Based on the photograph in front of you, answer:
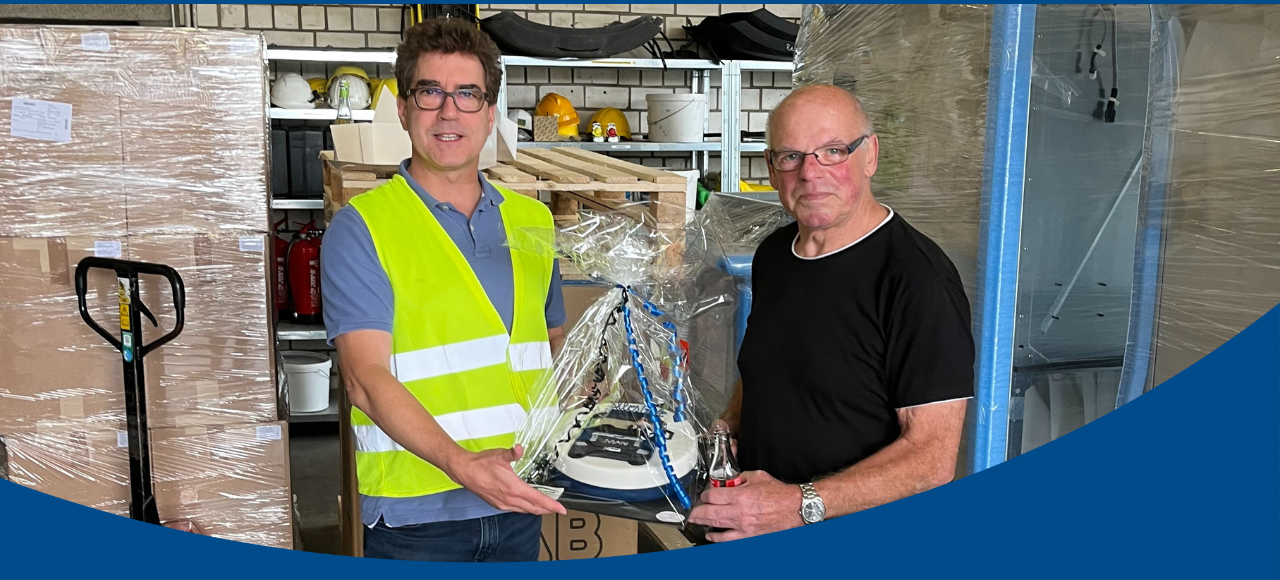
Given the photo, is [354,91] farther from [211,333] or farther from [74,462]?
[74,462]

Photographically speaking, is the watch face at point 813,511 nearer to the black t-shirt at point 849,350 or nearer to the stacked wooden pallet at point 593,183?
the black t-shirt at point 849,350

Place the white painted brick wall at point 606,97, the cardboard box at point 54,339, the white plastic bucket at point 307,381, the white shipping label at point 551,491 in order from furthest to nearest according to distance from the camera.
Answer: the white painted brick wall at point 606,97 → the white plastic bucket at point 307,381 → the cardboard box at point 54,339 → the white shipping label at point 551,491

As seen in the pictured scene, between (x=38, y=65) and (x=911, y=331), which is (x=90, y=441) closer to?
(x=38, y=65)

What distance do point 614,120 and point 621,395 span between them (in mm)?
4700

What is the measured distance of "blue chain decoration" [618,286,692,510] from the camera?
1463 millimetres

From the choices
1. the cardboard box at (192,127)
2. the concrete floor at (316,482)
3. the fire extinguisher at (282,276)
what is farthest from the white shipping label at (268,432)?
the fire extinguisher at (282,276)

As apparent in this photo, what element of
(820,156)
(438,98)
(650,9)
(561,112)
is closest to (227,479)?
(438,98)

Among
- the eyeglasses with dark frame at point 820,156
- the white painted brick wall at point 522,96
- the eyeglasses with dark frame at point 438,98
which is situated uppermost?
the white painted brick wall at point 522,96

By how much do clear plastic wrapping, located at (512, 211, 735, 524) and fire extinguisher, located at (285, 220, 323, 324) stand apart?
4.13 metres

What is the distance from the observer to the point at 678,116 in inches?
233

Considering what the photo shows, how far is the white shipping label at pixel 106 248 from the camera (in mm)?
2992

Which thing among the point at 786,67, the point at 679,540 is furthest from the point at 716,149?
the point at 679,540

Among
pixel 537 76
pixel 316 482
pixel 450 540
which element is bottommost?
pixel 316 482

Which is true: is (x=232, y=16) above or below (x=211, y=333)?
above
